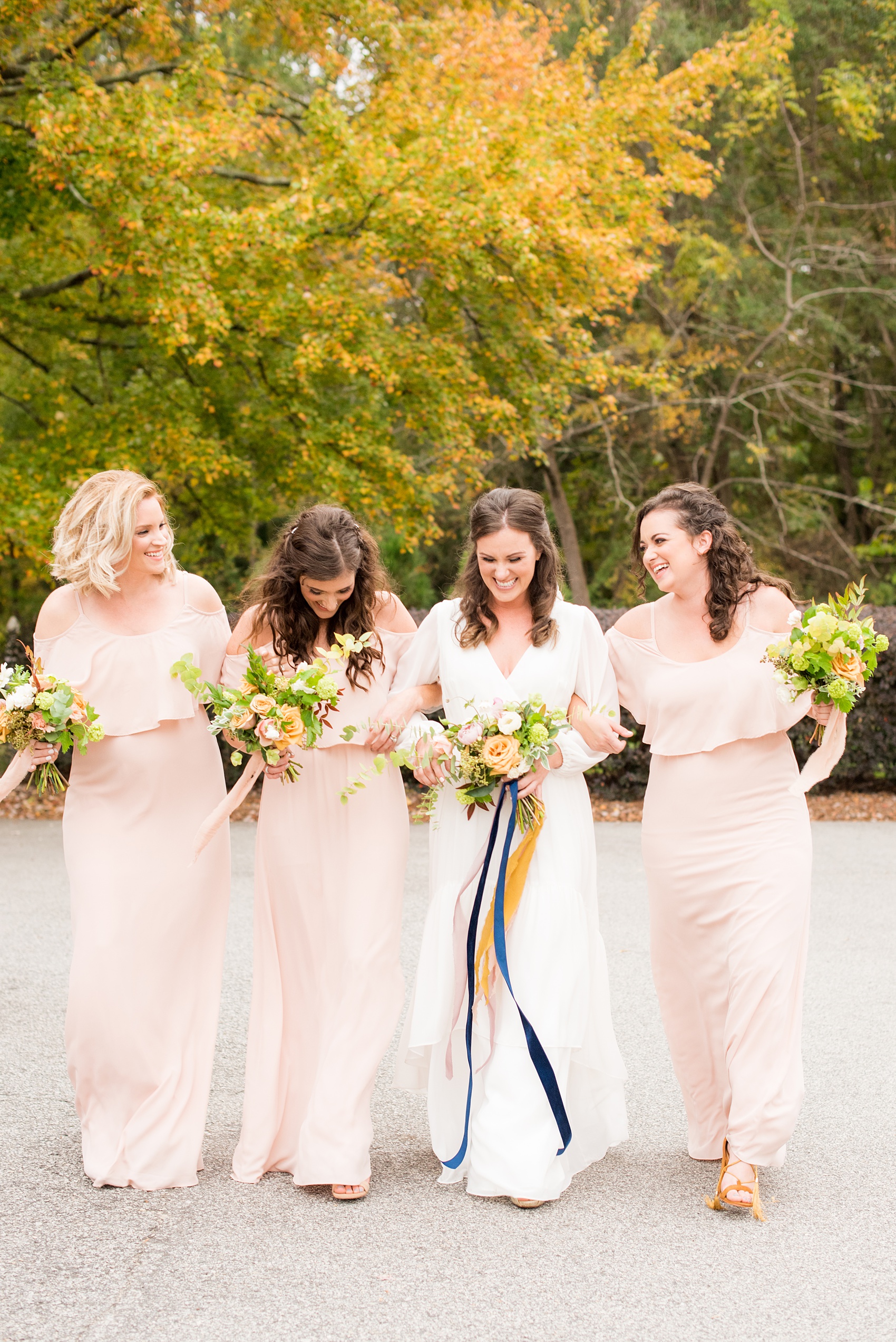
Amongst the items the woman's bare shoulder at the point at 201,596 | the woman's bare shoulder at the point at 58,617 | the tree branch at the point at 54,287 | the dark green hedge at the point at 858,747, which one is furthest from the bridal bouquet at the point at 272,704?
the tree branch at the point at 54,287

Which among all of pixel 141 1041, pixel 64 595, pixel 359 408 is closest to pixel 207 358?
pixel 359 408

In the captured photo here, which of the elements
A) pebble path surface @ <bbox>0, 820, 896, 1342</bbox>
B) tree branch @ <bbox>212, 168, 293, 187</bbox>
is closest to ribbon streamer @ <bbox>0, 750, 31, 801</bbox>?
pebble path surface @ <bbox>0, 820, 896, 1342</bbox>

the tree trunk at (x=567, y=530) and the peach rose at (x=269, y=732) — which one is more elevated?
the tree trunk at (x=567, y=530)

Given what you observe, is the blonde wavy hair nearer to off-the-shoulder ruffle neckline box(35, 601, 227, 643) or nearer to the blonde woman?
the blonde woman

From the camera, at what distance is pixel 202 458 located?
12.0 meters

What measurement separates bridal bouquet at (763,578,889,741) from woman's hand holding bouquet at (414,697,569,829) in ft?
2.42

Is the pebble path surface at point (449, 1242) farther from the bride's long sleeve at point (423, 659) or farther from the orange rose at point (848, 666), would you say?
the orange rose at point (848, 666)

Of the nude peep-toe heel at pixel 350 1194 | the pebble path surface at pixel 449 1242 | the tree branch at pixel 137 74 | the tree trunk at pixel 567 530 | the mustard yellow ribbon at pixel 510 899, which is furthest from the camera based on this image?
the tree trunk at pixel 567 530

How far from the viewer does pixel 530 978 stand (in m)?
4.21

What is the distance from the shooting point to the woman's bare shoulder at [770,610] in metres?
4.38

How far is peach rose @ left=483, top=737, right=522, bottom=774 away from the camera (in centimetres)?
397

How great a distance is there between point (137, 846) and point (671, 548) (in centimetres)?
212

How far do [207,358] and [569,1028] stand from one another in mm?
8453

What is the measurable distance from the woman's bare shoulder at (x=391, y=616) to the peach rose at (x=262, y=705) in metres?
0.71
